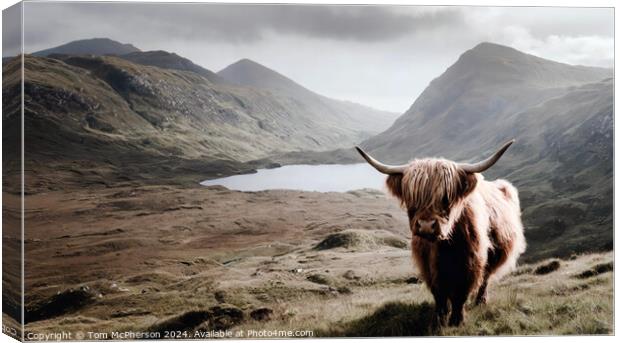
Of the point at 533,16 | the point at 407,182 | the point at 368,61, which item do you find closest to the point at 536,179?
the point at 533,16

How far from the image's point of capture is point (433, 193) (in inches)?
220

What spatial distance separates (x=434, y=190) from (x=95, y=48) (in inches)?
226

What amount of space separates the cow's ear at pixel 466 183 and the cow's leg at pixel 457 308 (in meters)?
1.31

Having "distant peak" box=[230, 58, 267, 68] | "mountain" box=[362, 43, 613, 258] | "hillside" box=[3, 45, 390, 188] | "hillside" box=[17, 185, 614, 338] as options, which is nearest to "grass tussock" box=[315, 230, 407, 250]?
"hillside" box=[17, 185, 614, 338]

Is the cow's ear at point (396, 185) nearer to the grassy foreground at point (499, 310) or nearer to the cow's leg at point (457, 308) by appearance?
the cow's leg at point (457, 308)

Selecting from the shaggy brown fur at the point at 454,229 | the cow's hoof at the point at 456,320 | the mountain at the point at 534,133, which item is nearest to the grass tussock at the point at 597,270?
the mountain at the point at 534,133

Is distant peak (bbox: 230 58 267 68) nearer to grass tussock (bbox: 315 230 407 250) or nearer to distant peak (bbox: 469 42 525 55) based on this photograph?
grass tussock (bbox: 315 230 407 250)

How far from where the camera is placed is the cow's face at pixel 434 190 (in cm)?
552

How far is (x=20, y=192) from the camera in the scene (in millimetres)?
7461

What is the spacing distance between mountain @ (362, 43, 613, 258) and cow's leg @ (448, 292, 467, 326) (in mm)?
2502

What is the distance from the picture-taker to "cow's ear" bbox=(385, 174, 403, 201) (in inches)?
235

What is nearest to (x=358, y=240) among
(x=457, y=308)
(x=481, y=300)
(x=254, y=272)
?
(x=254, y=272)

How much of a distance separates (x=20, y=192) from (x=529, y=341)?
7000mm

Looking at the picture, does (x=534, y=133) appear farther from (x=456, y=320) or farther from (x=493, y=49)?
(x=456, y=320)
